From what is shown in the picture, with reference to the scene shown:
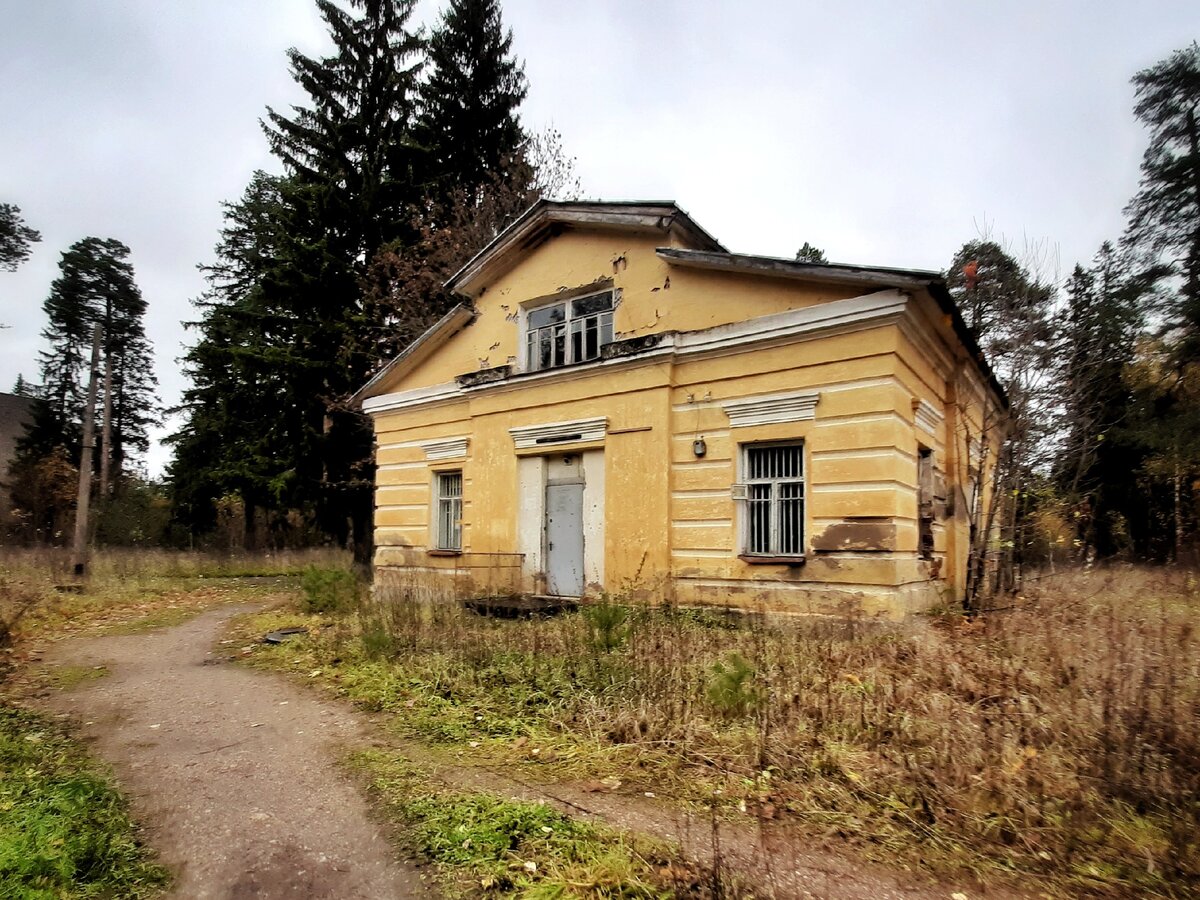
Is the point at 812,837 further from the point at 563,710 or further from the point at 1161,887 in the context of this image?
the point at 563,710

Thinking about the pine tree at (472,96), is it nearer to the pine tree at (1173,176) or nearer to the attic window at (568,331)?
the attic window at (568,331)

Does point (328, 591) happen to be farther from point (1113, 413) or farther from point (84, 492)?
point (1113, 413)

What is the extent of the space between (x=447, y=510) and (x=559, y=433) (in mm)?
3917

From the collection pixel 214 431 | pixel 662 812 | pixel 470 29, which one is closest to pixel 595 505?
pixel 662 812

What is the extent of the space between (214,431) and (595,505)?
61.3ft

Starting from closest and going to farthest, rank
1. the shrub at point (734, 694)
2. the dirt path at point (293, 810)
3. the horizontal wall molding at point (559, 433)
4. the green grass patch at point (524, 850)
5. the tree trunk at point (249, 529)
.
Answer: the green grass patch at point (524, 850), the dirt path at point (293, 810), the shrub at point (734, 694), the horizontal wall molding at point (559, 433), the tree trunk at point (249, 529)

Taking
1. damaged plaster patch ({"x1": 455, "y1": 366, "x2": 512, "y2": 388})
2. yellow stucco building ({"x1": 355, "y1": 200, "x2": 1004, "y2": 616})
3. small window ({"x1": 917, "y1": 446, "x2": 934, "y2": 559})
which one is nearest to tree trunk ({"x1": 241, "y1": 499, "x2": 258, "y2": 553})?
yellow stucco building ({"x1": 355, "y1": 200, "x2": 1004, "y2": 616})

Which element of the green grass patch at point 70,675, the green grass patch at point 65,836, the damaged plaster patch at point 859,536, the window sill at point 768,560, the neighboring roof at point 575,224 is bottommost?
the green grass patch at point 70,675

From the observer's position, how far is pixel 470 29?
23.8 m

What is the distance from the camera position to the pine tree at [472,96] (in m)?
23.3

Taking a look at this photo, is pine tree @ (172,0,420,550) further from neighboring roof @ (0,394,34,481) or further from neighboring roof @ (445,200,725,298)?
neighboring roof @ (0,394,34,481)

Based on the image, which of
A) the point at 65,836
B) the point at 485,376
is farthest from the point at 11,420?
the point at 65,836

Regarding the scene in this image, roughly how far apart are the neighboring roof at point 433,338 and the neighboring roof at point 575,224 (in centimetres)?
47

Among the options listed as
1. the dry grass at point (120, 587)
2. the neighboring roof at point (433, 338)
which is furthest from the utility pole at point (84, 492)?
the neighboring roof at point (433, 338)
